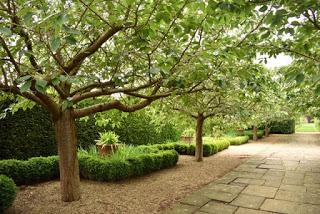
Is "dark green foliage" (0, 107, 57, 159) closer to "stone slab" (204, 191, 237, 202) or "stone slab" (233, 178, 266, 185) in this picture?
"stone slab" (204, 191, 237, 202)

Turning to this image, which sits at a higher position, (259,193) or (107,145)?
(107,145)

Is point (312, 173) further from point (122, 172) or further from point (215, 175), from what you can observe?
point (122, 172)

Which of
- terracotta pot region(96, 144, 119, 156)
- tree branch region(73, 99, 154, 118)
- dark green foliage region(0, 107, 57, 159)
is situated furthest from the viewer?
terracotta pot region(96, 144, 119, 156)

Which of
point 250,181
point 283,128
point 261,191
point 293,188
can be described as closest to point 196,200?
point 261,191

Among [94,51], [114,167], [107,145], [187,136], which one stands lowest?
[114,167]

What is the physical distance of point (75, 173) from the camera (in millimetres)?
5137

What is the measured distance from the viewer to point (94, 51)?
4.39m

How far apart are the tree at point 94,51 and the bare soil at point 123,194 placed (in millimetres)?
430

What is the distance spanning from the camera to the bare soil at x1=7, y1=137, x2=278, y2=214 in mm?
4820

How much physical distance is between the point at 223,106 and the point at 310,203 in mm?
3651

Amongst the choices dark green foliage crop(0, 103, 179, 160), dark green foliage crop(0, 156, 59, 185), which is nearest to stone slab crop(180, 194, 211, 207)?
dark green foliage crop(0, 103, 179, 160)

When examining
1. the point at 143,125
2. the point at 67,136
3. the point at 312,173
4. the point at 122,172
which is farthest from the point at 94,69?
the point at 143,125

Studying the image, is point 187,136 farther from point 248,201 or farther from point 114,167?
point 248,201

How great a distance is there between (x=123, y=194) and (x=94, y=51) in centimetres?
291
